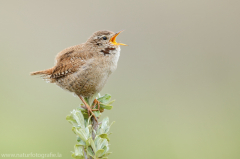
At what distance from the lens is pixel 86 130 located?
4.51 ft

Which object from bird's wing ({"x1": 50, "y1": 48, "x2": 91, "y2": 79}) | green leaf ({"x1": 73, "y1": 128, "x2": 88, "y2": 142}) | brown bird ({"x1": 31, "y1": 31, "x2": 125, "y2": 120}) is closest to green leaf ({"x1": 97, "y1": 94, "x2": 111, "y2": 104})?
green leaf ({"x1": 73, "y1": 128, "x2": 88, "y2": 142})

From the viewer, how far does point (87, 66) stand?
2504 mm

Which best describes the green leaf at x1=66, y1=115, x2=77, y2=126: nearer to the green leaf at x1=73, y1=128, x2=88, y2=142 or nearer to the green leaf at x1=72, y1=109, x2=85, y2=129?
the green leaf at x1=72, y1=109, x2=85, y2=129

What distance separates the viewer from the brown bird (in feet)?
8.07

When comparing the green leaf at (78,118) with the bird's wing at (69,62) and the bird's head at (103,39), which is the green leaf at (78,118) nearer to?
the bird's wing at (69,62)

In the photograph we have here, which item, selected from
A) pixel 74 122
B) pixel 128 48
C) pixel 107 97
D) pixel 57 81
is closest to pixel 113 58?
pixel 57 81

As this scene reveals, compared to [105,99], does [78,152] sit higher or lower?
lower

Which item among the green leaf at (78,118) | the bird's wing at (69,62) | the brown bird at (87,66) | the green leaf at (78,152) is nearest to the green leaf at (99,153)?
the green leaf at (78,152)

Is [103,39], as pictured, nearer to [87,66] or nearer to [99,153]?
[87,66]

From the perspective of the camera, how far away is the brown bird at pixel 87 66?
246 centimetres

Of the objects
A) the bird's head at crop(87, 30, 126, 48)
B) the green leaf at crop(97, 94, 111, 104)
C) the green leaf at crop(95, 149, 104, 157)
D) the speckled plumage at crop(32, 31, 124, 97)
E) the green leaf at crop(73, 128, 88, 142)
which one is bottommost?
the green leaf at crop(95, 149, 104, 157)

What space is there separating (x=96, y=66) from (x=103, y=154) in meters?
1.32

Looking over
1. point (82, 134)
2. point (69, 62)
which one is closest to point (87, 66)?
point (69, 62)

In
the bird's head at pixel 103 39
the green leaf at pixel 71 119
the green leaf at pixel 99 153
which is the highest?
the bird's head at pixel 103 39
